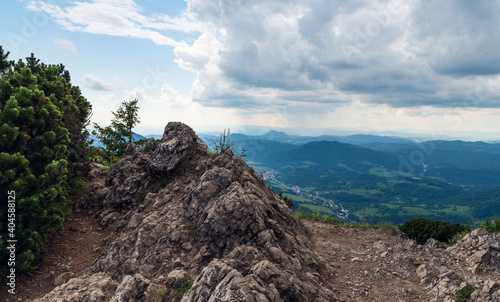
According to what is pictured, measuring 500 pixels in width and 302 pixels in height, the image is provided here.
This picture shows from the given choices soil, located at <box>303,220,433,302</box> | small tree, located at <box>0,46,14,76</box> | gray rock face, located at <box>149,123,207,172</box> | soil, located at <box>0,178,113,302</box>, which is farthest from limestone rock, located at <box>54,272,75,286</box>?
small tree, located at <box>0,46,14,76</box>

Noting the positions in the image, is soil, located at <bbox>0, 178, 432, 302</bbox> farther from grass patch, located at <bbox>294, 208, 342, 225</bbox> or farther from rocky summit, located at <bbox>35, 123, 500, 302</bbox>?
grass patch, located at <bbox>294, 208, 342, 225</bbox>

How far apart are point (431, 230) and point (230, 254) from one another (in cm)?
1554

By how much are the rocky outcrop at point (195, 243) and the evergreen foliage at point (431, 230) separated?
7.87 metres

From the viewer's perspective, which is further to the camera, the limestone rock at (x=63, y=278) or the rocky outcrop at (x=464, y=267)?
the limestone rock at (x=63, y=278)

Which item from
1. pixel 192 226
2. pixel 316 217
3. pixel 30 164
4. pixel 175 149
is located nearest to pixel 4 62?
pixel 30 164

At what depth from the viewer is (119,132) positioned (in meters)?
33.7

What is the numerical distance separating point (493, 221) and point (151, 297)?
840 inches

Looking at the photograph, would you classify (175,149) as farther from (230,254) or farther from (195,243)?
(230,254)

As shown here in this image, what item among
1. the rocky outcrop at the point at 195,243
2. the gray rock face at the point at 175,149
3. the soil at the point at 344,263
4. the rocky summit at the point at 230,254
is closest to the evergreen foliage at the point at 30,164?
the soil at the point at 344,263

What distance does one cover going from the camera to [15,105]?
11.4 metres

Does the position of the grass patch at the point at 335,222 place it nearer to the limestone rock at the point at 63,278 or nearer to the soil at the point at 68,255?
the soil at the point at 68,255

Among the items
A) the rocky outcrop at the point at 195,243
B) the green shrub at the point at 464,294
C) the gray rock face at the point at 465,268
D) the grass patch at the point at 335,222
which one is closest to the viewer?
the rocky outcrop at the point at 195,243

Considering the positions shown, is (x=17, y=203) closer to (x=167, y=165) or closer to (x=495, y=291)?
(x=167, y=165)

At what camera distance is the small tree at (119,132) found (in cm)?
3275
